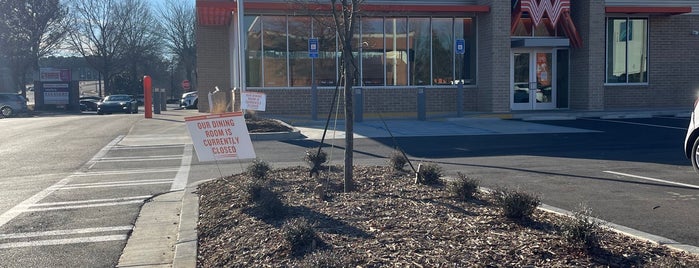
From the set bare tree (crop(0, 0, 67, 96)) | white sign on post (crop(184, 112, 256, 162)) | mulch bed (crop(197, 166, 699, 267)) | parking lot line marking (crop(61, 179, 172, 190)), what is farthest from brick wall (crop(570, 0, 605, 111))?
bare tree (crop(0, 0, 67, 96))

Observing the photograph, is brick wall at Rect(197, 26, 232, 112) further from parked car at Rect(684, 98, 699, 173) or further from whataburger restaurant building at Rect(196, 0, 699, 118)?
parked car at Rect(684, 98, 699, 173)

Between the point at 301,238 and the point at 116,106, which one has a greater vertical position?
the point at 116,106

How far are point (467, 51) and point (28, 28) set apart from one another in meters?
41.3

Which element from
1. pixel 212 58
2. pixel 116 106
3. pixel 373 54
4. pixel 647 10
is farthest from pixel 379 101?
pixel 116 106

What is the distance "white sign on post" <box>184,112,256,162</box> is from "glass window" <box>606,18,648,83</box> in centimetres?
2198

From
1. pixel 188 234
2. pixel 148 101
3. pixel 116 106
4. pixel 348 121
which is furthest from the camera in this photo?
pixel 116 106

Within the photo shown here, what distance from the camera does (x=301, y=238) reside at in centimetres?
578

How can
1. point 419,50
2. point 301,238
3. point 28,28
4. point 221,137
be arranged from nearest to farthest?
point 301,238 → point 221,137 → point 419,50 → point 28,28

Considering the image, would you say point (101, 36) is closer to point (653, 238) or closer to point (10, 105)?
point (10, 105)

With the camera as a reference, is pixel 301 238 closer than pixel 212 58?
Yes

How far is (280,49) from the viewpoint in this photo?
2595 centimetres

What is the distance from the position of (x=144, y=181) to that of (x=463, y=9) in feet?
54.1

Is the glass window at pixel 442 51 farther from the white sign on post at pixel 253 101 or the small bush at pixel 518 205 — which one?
the small bush at pixel 518 205

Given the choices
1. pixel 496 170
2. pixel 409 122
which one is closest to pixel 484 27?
pixel 409 122
